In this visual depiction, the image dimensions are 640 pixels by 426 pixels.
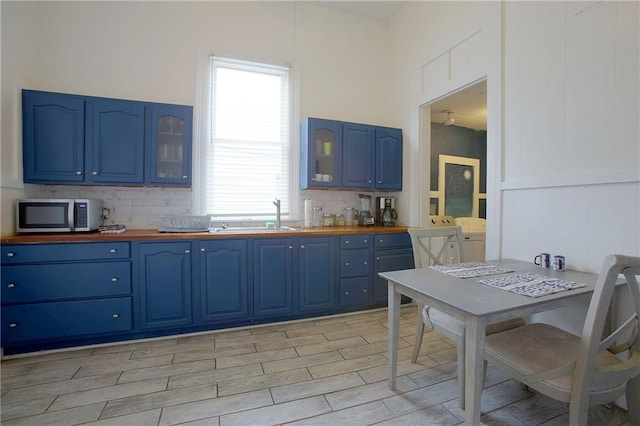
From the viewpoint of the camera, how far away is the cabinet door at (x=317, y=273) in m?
2.97

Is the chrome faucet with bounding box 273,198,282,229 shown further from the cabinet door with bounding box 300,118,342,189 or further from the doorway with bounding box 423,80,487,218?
the doorway with bounding box 423,80,487,218

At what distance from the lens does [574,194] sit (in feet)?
6.39

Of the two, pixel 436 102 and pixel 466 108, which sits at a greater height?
pixel 466 108

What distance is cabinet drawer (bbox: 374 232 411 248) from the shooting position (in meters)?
3.28

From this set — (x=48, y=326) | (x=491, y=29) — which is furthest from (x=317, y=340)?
(x=491, y=29)

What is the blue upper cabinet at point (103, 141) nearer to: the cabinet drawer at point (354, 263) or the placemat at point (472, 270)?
the cabinet drawer at point (354, 263)

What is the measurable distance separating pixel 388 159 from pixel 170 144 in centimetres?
251

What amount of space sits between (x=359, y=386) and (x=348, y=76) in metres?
3.58

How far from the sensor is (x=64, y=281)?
2297 mm

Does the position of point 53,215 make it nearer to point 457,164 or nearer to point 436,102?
point 436,102

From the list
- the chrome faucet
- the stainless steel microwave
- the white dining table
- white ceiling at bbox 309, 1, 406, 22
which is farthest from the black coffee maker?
the stainless steel microwave

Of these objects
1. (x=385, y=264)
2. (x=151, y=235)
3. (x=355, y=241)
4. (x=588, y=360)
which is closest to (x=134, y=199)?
(x=151, y=235)

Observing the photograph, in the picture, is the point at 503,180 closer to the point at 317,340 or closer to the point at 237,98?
the point at 317,340

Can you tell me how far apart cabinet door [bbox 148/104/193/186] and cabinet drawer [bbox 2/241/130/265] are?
29.1 inches
